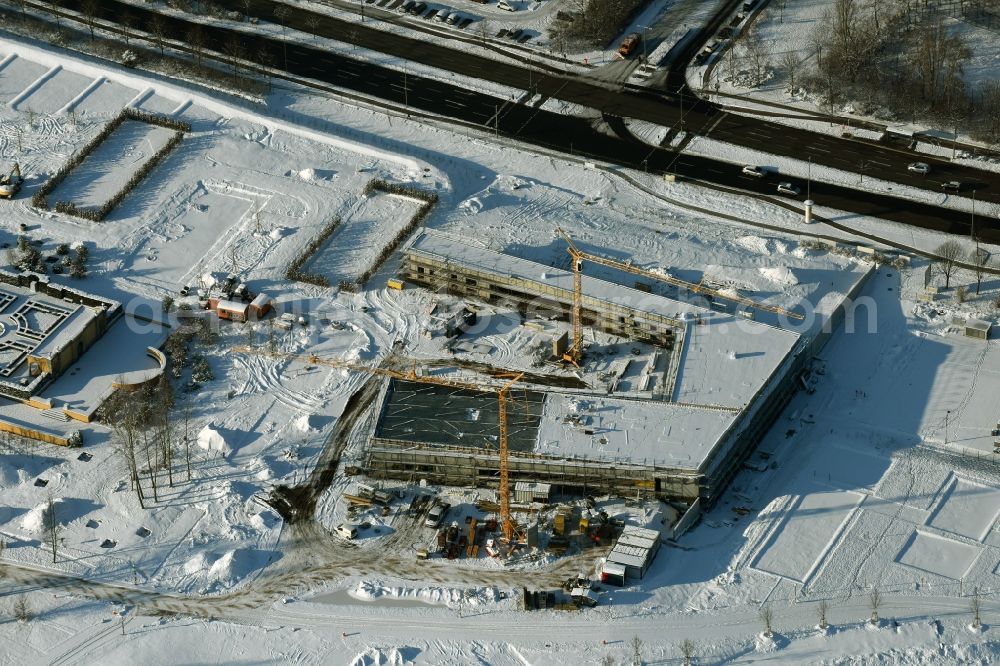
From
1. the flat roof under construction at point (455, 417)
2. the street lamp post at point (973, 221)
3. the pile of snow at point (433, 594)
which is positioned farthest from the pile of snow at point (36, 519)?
the street lamp post at point (973, 221)

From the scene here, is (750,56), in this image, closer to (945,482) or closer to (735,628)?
(945,482)

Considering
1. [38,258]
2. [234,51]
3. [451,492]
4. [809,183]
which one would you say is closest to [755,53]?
[809,183]

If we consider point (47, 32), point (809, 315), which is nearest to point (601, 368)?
point (809, 315)

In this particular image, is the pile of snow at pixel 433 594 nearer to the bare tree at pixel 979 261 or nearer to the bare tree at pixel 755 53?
the bare tree at pixel 979 261

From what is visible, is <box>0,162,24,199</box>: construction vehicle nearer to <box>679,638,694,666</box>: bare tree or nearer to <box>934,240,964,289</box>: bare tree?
<box>679,638,694,666</box>: bare tree

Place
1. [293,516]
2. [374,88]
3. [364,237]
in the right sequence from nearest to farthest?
[293,516]
[364,237]
[374,88]

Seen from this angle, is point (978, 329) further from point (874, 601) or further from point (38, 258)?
point (38, 258)
